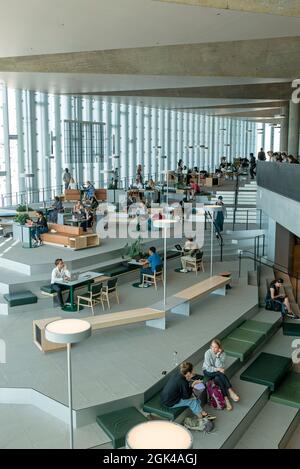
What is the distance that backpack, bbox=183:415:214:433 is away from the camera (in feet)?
23.5

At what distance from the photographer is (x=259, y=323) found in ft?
37.1

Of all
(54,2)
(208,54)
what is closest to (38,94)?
(208,54)

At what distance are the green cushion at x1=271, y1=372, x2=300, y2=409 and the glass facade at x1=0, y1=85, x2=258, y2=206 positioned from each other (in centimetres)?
1193

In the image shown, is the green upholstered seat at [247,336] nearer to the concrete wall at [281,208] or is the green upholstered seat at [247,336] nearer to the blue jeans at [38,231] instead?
the concrete wall at [281,208]

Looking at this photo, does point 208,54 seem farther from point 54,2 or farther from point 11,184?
point 11,184

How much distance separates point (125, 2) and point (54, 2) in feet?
3.89

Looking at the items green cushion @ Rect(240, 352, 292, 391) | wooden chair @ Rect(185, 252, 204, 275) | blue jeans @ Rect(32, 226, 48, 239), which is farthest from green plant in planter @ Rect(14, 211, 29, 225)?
green cushion @ Rect(240, 352, 292, 391)

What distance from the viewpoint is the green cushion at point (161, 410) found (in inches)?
289

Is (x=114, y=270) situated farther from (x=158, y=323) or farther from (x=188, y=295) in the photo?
(x=158, y=323)

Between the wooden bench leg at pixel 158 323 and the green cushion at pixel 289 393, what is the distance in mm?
2633

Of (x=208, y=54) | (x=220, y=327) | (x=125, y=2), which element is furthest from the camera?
(x=208, y=54)

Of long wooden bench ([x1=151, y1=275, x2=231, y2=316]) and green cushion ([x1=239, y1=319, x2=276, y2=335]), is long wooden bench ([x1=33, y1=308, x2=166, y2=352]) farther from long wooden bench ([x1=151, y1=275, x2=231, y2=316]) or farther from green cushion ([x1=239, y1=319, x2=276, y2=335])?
green cushion ([x1=239, y1=319, x2=276, y2=335])

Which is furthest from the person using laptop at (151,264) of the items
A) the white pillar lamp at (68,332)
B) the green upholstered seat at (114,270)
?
the white pillar lamp at (68,332)
